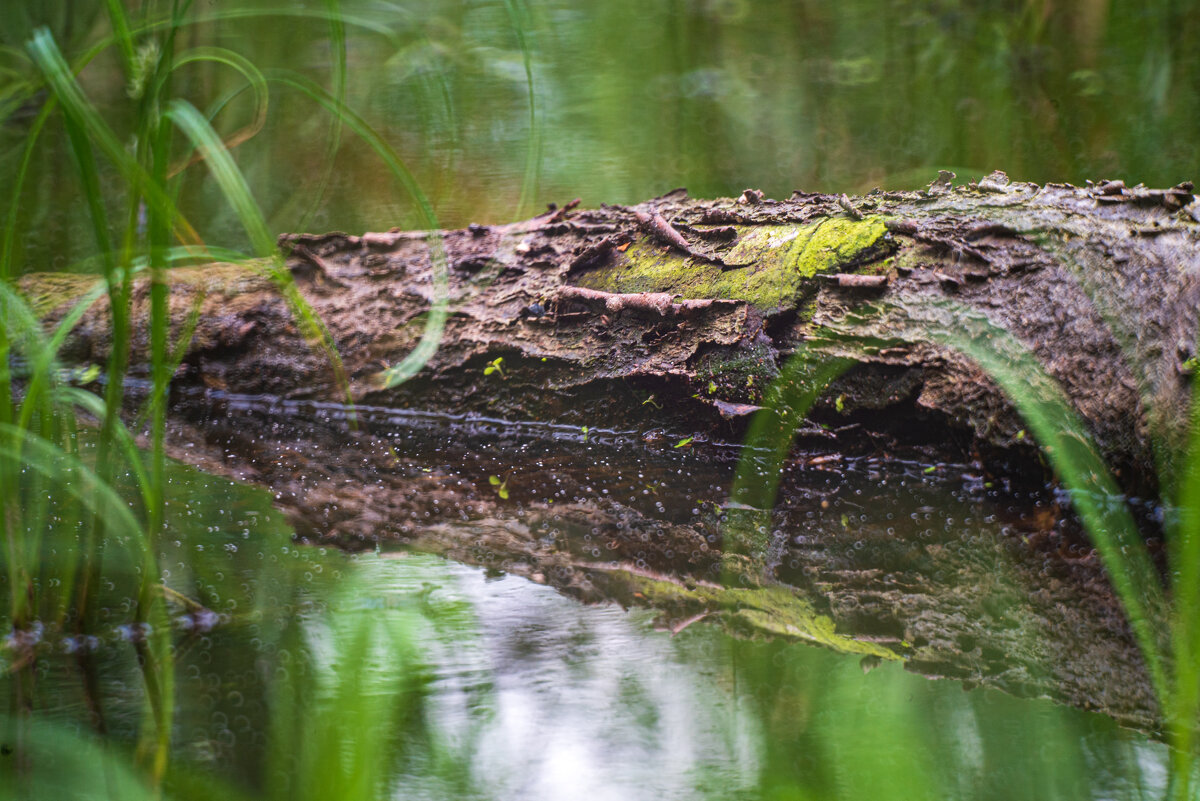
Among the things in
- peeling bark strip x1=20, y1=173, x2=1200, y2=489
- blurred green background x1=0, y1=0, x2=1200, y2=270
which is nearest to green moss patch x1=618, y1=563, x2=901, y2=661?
peeling bark strip x1=20, y1=173, x2=1200, y2=489

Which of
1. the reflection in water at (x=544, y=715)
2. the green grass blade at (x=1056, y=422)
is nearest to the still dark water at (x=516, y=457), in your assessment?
the reflection in water at (x=544, y=715)

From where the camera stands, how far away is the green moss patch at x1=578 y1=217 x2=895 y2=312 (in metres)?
1.44

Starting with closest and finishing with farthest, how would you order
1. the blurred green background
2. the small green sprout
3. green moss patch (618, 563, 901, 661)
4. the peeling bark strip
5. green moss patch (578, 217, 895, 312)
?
green moss patch (618, 563, 901, 661) < the peeling bark strip < the small green sprout < green moss patch (578, 217, 895, 312) < the blurred green background

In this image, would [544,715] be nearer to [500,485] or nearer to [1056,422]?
[500,485]

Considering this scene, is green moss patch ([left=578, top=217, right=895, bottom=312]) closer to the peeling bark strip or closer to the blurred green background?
the peeling bark strip

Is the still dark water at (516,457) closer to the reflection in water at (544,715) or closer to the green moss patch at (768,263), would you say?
the reflection in water at (544,715)

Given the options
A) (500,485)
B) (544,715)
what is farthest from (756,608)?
(500,485)

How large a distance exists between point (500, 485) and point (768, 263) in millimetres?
706

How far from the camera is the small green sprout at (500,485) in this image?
1302 millimetres

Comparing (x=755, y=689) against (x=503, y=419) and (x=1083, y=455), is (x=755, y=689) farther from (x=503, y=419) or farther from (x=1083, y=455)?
(x=503, y=419)

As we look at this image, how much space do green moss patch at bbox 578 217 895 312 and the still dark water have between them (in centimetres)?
34

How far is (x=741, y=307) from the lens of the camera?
148 centimetres

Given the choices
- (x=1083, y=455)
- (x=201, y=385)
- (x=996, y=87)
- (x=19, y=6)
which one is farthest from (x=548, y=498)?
(x=19, y=6)

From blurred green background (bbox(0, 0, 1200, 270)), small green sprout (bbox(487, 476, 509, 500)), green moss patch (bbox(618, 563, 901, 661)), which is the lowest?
green moss patch (bbox(618, 563, 901, 661))
